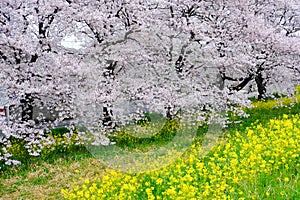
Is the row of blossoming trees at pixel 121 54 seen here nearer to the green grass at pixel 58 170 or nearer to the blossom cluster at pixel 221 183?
the green grass at pixel 58 170

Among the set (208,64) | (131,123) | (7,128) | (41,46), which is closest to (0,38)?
(41,46)

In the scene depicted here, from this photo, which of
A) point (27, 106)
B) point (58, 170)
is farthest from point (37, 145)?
point (58, 170)

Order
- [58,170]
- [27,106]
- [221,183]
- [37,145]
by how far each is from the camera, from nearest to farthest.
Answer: [221,183], [58,170], [37,145], [27,106]

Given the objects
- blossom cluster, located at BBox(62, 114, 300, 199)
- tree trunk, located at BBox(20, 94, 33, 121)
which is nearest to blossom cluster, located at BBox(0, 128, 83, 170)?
tree trunk, located at BBox(20, 94, 33, 121)

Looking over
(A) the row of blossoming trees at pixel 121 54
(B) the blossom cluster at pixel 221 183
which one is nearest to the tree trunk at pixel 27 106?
(A) the row of blossoming trees at pixel 121 54

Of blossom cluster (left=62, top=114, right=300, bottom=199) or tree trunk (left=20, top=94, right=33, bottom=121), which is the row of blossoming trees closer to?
tree trunk (left=20, top=94, right=33, bottom=121)

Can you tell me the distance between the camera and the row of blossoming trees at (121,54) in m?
8.73

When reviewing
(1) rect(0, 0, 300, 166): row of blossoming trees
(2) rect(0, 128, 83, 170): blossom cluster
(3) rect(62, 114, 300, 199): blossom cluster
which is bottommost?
(2) rect(0, 128, 83, 170): blossom cluster

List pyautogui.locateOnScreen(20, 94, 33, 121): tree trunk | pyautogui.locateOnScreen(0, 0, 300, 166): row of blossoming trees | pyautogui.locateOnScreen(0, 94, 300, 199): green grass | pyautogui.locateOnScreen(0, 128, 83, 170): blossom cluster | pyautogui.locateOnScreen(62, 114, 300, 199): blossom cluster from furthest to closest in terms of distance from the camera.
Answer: pyautogui.locateOnScreen(20, 94, 33, 121): tree trunk, pyautogui.locateOnScreen(0, 128, 83, 170): blossom cluster, pyautogui.locateOnScreen(0, 0, 300, 166): row of blossoming trees, pyautogui.locateOnScreen(0, 94, 300, 199): green grass, pyautogui.locateOnScreen(62, 114, 300, 199): blossom cluster

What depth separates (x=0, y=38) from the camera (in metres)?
8.30

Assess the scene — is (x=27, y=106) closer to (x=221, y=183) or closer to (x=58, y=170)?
(x=58, y=170)

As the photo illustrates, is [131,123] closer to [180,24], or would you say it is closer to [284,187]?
[180,24]

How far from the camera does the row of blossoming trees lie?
873 cm

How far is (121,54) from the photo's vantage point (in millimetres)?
9328
